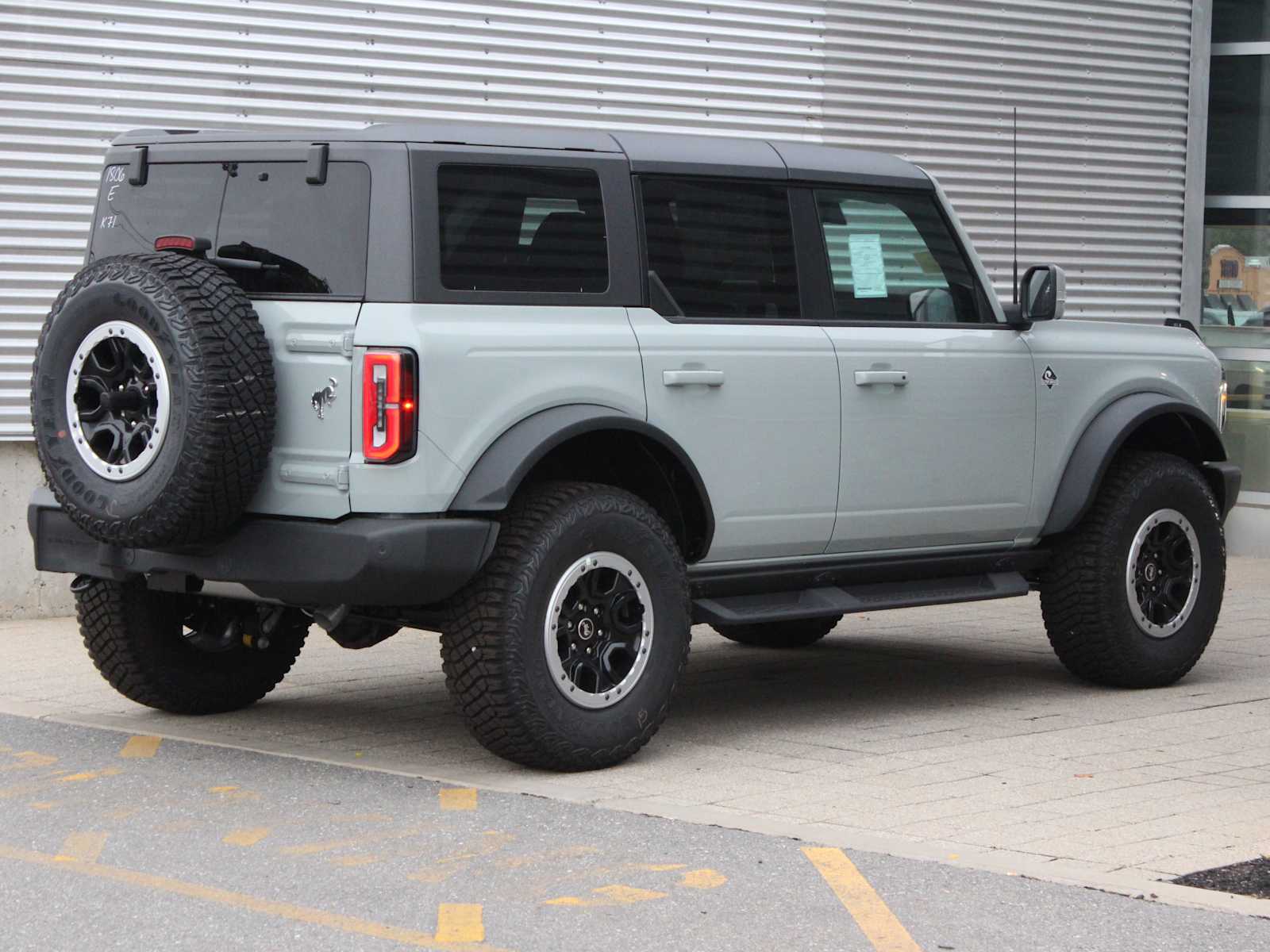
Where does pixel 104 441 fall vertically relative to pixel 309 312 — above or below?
below

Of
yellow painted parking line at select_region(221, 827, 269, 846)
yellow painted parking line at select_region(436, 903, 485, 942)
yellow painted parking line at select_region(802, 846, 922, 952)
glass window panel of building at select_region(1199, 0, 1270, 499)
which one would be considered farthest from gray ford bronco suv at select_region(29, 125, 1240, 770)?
glass window panel of building at select_region(1199, 0, 1270, 499)

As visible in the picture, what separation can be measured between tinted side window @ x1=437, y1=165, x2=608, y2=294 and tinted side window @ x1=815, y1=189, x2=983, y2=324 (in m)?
1.13

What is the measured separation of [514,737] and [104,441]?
1611 mm

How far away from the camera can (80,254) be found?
1091cm

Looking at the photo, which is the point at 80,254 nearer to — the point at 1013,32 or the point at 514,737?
the point at 514,737

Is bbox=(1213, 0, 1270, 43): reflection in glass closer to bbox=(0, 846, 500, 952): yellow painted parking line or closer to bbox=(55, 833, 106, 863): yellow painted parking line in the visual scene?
bbox=(55, 833, 106, 863): yellow painted parking line

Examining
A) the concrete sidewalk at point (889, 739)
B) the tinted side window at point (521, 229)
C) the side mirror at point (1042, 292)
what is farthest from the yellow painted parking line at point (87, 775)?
the side mirror at point (1042, 292)

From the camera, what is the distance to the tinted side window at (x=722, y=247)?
7.16 m

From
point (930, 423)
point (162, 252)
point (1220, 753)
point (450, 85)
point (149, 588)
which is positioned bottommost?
point (1220, 753)

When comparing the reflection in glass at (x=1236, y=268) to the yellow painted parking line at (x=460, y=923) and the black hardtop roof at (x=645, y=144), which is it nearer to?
the black hardtop roof at (x=645, y=144)

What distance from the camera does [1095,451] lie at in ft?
27.2

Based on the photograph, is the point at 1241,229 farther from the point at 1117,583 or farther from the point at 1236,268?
the point at 1117,583

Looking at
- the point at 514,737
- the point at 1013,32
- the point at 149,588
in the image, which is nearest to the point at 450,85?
the point at 1013,32

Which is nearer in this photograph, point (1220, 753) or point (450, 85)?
point (1220, 753)
